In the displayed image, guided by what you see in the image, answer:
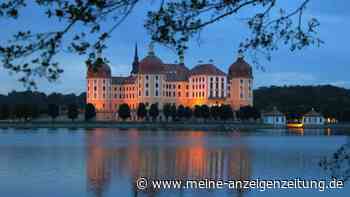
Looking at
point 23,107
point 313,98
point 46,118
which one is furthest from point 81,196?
point 313,98

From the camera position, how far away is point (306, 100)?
88000mm

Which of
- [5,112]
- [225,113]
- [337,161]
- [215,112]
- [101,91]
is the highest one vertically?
[101,91]

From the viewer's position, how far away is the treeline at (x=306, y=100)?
78.8 meters

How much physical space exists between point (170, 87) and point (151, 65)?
3.60 meters

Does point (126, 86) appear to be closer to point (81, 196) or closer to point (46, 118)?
point (46, 118)

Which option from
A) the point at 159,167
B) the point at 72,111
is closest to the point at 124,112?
the point at 72,111

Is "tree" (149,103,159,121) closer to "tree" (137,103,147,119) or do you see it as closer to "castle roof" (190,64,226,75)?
"tree" (137,103,147,119)

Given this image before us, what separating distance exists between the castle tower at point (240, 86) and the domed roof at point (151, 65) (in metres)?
8.30

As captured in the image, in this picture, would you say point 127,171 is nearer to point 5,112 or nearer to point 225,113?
point 225,113

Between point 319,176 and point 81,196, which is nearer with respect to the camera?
point 81,196

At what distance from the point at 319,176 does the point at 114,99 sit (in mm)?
66048

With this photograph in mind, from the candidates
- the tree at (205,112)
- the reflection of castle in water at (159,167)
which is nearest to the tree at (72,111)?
the tree at (205,112)

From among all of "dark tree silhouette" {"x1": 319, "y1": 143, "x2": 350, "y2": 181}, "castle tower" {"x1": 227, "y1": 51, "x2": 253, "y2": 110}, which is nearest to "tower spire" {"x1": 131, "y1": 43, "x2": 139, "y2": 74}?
"castle tower" {"x1": 227, "y1": 51, "x2": 253, "y2": 110}

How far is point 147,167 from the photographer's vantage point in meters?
20.0
